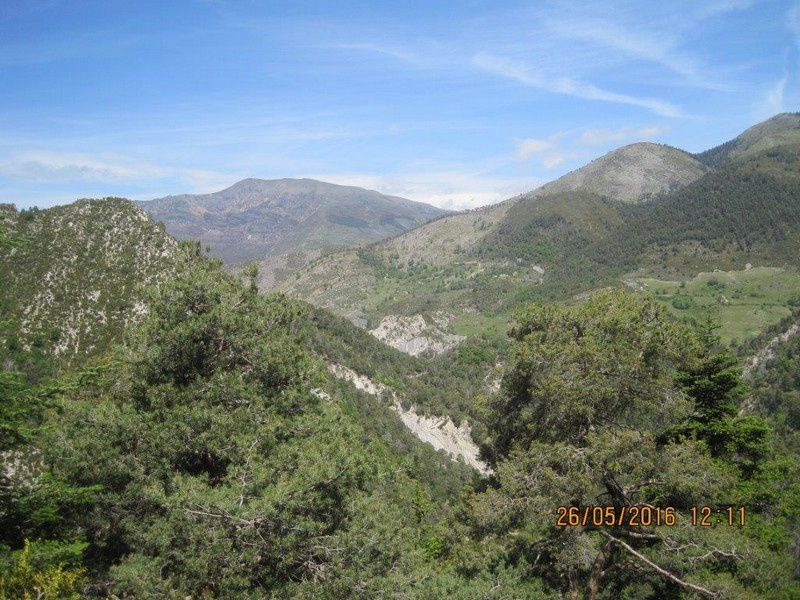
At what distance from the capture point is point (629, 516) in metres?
13.1

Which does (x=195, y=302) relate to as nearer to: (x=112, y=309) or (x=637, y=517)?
(x=637, y=517)

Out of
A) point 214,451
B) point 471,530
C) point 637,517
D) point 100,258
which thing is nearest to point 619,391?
point 637,517

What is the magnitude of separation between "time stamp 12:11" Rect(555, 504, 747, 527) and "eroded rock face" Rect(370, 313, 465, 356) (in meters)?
117

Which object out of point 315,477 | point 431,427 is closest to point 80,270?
point 431,427

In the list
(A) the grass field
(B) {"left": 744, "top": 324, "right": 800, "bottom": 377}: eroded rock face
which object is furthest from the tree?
(A) the grass field

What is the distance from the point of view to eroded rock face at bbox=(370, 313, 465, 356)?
138625 mm

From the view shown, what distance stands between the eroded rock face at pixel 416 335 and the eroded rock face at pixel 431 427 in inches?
2471

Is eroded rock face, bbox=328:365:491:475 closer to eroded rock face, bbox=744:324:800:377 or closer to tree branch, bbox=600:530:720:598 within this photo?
tree branch, bbox=600:530:720:598

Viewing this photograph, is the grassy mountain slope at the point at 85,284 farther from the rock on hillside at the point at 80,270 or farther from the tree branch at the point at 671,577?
the tree branch at the point at 671,577

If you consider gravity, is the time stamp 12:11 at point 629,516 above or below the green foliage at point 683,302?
below

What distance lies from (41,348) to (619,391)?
134ft

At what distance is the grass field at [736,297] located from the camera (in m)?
124

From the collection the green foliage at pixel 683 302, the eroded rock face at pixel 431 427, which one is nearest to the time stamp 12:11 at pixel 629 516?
the eroded rock face at pixel 431 427

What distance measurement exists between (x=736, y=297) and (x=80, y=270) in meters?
169
